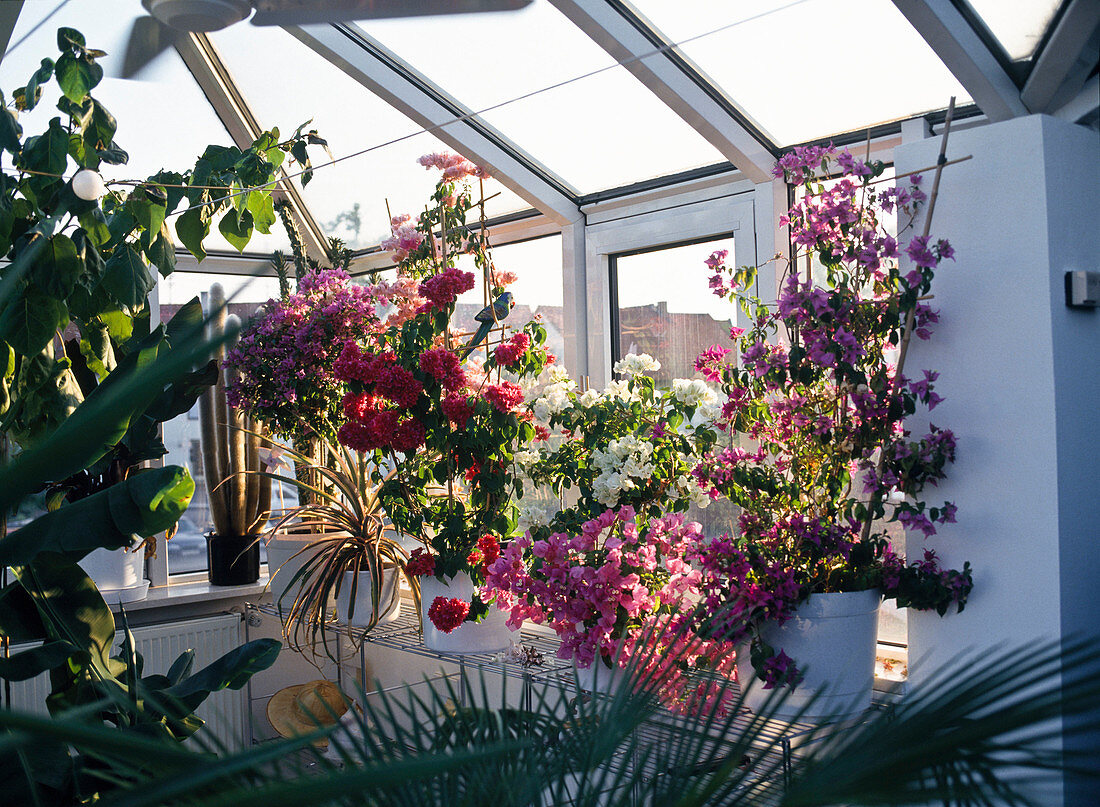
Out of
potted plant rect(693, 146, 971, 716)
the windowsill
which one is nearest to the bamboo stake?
potted plant rect(693, 146, 971, 716)

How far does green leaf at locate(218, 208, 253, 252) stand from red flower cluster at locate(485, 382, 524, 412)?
71 centimetres

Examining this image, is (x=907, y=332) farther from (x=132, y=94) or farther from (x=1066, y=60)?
(x=132, y=94)

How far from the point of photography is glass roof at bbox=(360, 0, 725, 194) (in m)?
2.32

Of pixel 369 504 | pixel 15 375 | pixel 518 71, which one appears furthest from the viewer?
pixel 369 504

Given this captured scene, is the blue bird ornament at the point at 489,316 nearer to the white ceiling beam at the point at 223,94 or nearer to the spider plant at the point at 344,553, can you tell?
the spider plant at the point at 344,553

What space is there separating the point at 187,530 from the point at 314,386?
1.29 m

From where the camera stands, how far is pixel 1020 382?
5.68ft

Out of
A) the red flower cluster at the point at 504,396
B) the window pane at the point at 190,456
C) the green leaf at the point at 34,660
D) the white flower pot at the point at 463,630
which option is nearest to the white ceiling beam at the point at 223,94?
the window pane at the point at 190,456

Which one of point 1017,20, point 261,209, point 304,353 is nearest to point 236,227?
point 261,209

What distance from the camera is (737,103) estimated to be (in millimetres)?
2271

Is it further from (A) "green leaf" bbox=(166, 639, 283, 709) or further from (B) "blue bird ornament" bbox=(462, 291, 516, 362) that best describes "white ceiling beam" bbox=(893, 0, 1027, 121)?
(A) "green leaf" bbox=(166, 639, 283, 709)

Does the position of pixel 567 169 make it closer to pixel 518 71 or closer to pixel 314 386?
pixel 518 71

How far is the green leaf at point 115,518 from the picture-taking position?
1340mm

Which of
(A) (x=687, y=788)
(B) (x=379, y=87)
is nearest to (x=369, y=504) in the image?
(B) (x=379, y=87)
